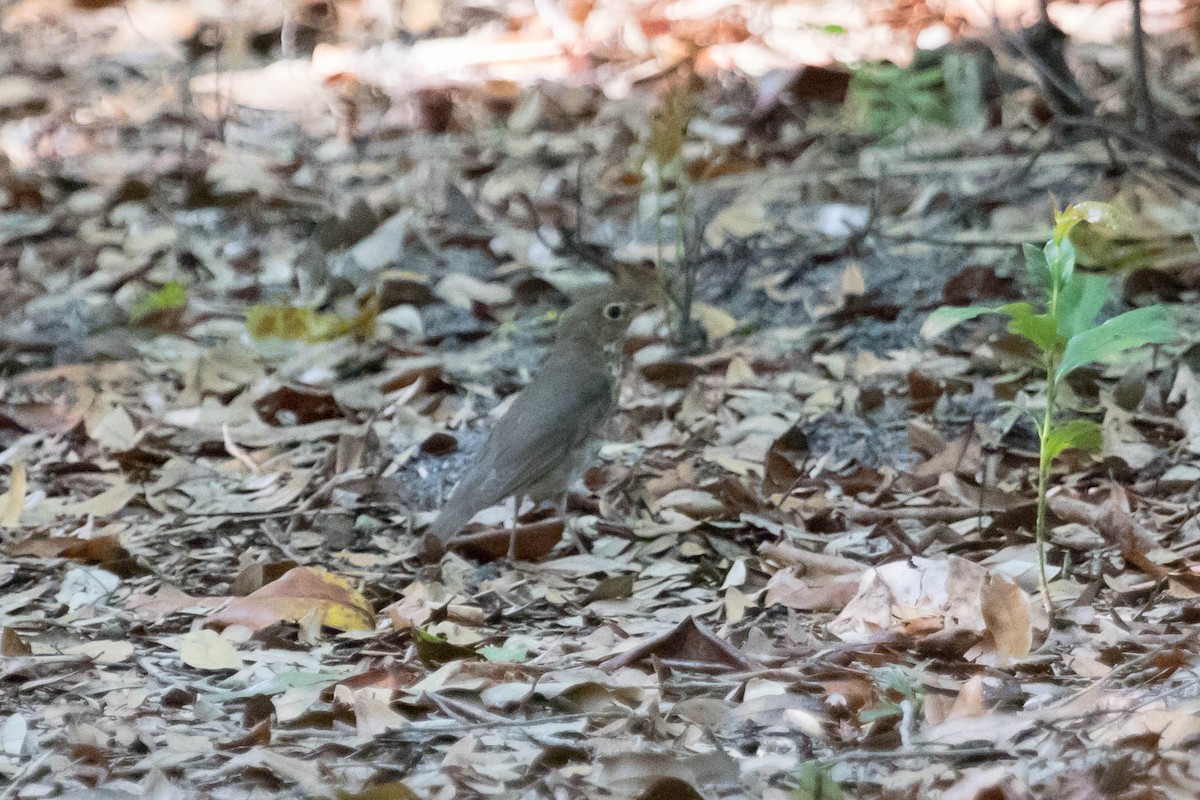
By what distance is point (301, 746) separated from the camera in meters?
3.20

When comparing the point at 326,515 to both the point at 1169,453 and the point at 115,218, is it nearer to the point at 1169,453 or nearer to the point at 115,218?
the point at 1169,453

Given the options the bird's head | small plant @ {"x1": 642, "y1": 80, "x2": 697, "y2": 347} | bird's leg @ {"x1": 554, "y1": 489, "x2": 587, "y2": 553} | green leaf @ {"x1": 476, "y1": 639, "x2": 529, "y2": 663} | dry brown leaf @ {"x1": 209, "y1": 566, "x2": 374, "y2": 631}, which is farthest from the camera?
small plant @ {"x1": 642, "y1": 80, "x2": 697, "y2": 347}

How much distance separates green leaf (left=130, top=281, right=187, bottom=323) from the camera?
22.3 ft

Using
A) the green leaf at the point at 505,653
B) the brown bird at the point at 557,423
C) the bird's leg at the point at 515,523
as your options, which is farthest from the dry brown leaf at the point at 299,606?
the bird's leg at the point at 515,523

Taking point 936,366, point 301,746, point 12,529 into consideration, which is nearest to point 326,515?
point 12,529

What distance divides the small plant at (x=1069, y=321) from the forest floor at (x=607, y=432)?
1.19ft

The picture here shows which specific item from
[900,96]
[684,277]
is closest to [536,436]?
[684,277]

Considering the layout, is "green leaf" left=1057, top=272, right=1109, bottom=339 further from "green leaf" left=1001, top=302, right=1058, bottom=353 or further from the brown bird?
the brown bird

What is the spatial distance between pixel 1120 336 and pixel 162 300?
4571 millimetres

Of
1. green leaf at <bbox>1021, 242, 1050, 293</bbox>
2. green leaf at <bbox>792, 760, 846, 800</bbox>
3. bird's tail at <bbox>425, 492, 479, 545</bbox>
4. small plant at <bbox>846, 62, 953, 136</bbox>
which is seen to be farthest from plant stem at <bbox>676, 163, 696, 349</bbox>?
green leaf at <bbox>792, 760, 846, 800</bbox>

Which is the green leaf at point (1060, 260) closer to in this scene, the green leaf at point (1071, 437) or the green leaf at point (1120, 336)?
the green leaf at point (1120, 336)

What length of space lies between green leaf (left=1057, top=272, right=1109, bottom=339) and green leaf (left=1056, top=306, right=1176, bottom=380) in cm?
9

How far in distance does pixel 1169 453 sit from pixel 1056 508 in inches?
23.1

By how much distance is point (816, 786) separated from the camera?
110 inches
